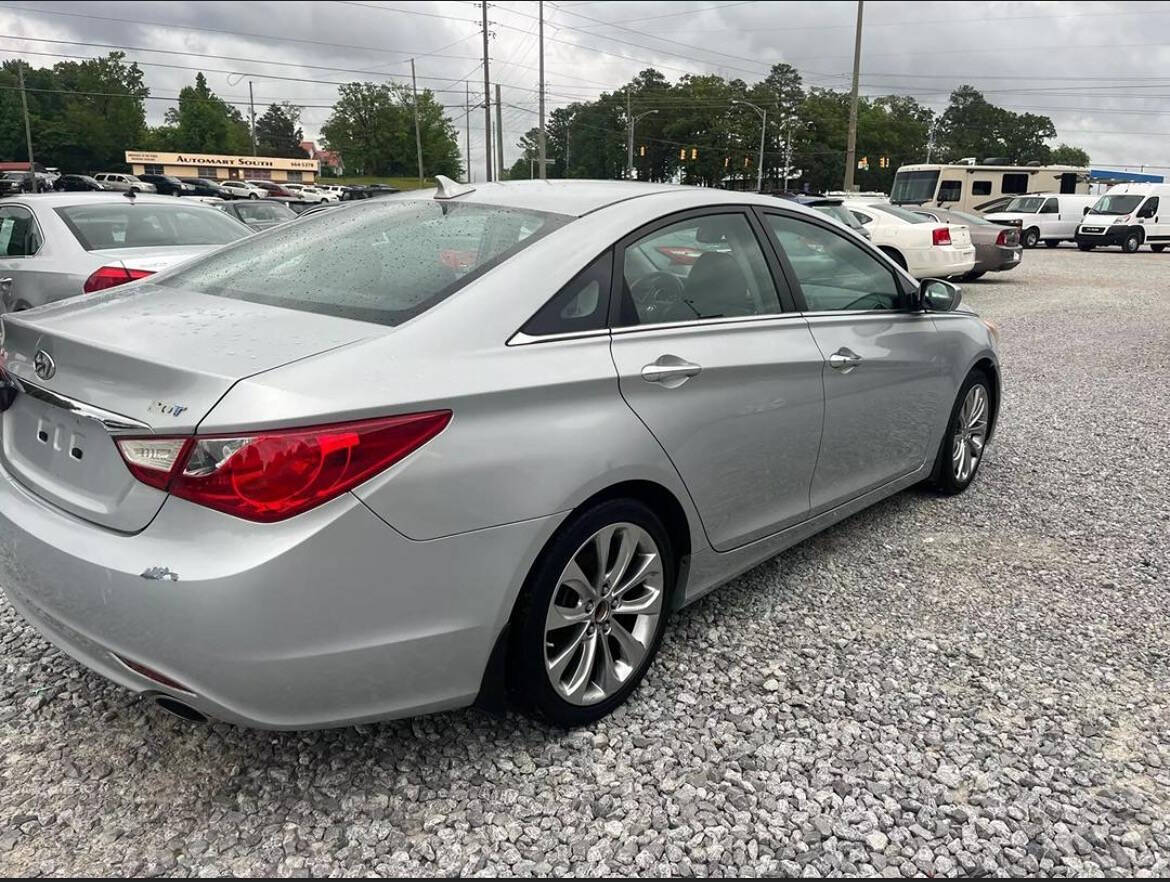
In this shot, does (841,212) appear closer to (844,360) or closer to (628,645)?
(844,360)

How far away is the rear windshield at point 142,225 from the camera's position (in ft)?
21.3

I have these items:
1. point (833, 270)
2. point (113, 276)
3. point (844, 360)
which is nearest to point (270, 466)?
point (844, 360)

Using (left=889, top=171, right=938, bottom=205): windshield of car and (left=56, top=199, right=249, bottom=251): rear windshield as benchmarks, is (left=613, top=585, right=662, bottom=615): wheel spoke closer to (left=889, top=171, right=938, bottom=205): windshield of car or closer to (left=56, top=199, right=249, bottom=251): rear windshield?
(left=56, top=199, right=249, bottom=251): rear windshield

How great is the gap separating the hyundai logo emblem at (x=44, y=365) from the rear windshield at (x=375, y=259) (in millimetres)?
486

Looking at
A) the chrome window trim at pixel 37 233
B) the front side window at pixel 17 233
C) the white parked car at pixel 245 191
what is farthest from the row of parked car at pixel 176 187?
the chrome window trim at pixel 37 233

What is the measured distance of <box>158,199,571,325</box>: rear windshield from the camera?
7.77 ft

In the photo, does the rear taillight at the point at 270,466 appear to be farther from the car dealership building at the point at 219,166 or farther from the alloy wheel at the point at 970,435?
the car dealership building at the point at 219,166

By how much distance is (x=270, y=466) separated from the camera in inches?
73.4

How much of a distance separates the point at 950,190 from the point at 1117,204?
21.5ft

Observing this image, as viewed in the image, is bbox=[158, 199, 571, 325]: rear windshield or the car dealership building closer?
bbox=[158, 199, 571, 325]: rear windshield

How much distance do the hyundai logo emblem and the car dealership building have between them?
9032 centimetres

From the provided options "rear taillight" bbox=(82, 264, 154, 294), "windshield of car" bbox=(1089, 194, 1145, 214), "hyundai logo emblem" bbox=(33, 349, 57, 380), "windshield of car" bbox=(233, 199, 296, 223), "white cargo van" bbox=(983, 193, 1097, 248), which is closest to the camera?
"hyundai logo emblem" bbox=(33, 349, 57, 380)

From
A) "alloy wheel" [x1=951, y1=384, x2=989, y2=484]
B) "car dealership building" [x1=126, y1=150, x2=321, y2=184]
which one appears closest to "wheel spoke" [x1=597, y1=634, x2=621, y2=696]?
"alloy wheel" [x1=951, y1=384, x2=989, y2=484]

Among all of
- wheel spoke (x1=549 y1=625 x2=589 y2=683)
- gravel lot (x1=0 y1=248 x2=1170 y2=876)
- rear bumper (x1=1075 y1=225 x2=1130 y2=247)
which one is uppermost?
rear bumper (x1=1075 y1=225 x2=1130 y2=247)
